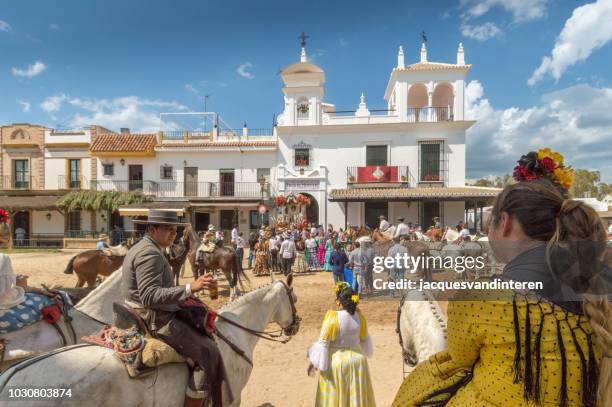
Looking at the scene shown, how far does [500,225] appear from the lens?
3.92 feet

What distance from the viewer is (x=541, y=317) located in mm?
986

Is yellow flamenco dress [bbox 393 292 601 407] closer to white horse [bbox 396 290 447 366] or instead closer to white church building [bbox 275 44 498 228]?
white horse [bbox 396 290 447 366]

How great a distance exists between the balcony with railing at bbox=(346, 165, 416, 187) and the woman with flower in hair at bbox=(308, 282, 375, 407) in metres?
18.8

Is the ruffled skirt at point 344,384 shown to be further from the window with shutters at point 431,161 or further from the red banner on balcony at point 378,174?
the window with shutters at point 431,161

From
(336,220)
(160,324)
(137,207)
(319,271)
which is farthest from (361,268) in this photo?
(137,207)

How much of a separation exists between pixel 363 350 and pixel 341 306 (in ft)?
1.65

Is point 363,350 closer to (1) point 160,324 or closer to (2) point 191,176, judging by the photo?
(1) point 160,324

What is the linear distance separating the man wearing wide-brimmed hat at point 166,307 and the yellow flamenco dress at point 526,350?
1860mm

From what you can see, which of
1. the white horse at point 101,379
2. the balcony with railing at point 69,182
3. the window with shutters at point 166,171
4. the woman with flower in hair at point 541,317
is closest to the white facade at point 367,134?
the window with shutters at point 166,171

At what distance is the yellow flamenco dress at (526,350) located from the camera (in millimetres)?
973

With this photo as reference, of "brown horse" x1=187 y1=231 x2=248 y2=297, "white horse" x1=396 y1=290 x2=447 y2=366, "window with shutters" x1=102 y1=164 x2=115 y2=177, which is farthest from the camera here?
"window with shutters" x1=102 y1=164 x2=115 y2=177

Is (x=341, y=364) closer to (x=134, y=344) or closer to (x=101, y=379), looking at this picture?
(x=134, y=344)

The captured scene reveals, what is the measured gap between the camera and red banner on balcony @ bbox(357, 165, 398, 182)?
69.7ft

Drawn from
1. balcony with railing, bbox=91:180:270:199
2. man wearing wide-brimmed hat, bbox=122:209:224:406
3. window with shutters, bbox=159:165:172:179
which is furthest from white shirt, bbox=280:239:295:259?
window with shutters, bbox=159:165:172:179
